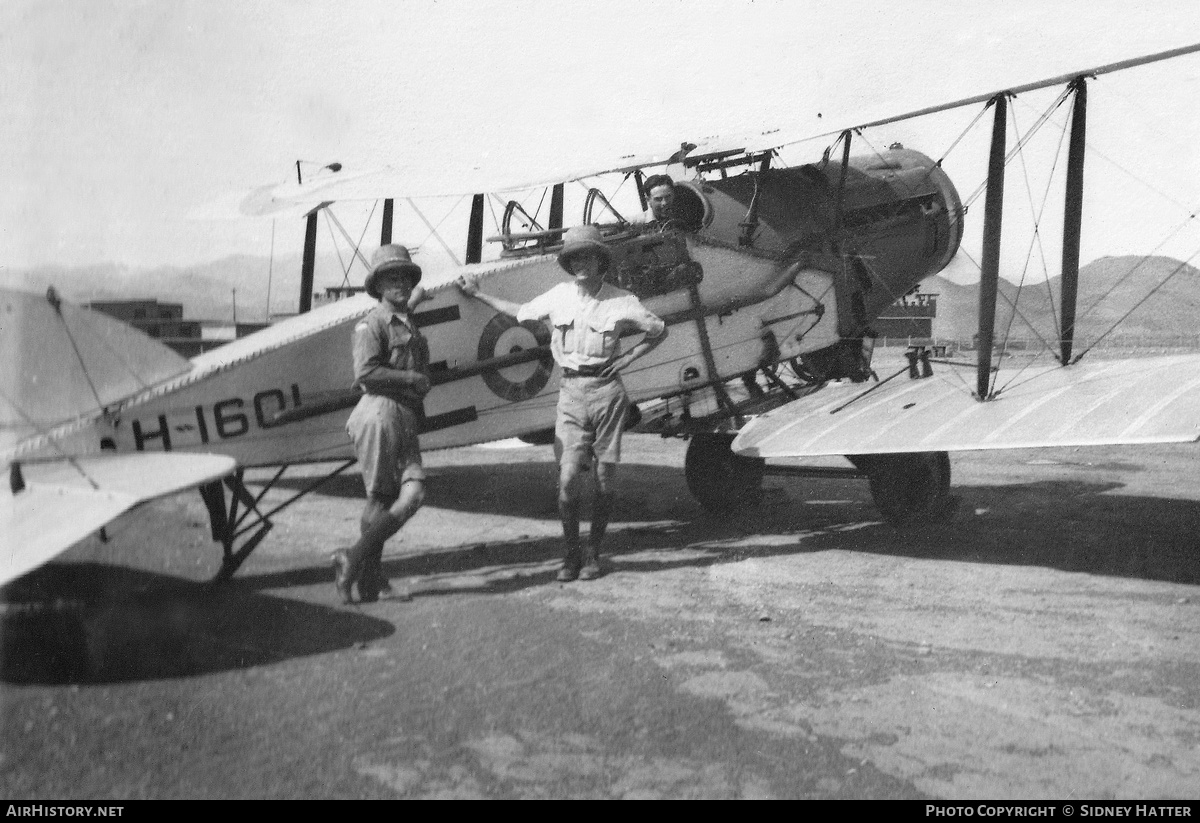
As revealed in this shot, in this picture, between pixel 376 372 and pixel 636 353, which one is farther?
pixel 636 353

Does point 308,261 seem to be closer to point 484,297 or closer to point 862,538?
point 484,297

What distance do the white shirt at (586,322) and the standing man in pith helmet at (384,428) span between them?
945mm

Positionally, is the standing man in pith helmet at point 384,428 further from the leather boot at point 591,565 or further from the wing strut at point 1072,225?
the wing strut at point 1072,225

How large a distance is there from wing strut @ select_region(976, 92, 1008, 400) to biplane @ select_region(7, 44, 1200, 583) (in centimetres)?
2

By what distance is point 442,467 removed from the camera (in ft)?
37.5

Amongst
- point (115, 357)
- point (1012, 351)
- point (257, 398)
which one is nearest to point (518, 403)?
point (257, 398)

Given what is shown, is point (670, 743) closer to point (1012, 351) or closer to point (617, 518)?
point (617, 518)

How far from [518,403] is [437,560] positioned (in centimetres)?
125

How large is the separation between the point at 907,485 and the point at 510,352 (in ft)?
10.1

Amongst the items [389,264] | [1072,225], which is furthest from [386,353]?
[1072,225]

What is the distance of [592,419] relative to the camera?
595 centimetres

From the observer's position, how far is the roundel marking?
6.80 metres

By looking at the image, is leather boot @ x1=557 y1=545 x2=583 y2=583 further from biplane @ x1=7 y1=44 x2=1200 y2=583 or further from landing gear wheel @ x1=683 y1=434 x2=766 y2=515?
landing gear wheel @ x1=683 y1=434 x2=766 y2=515

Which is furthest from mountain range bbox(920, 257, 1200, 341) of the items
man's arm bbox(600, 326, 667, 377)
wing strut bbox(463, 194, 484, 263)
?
man's arm bbox(600, 326, 667, 377)
